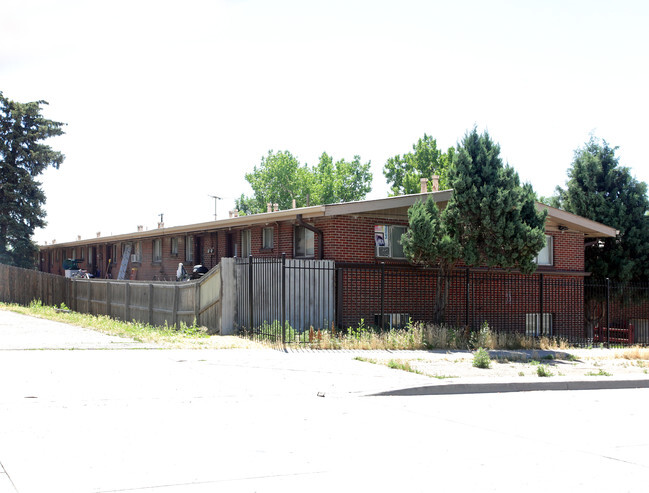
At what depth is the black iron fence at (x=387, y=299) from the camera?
17.0m

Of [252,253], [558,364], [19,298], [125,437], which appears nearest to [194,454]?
[125,437]

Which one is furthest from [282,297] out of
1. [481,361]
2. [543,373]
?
[543,373]

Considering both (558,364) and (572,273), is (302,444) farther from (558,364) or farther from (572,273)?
(572,273)

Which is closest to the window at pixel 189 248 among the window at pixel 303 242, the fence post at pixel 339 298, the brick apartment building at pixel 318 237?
the brick apartment building at pixel 318 237

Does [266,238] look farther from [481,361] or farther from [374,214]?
[481,361]

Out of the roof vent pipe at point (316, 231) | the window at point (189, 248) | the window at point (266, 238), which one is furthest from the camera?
the window at point (189, 248)

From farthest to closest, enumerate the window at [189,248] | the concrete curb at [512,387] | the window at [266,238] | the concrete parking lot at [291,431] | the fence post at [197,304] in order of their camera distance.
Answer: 1. the window at [189,248]
2. the window at [266,238]
3. the fence post at [197,304]
4. the concrete curb at [512,387]
5. the concrete parking lot at [291,431]

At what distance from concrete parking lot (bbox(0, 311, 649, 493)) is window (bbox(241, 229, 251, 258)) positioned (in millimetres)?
11150

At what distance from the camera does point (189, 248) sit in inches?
1133

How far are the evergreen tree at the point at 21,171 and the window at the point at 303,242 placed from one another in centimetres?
2764

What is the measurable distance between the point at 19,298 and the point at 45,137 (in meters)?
13.2

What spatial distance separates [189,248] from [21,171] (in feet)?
64.8

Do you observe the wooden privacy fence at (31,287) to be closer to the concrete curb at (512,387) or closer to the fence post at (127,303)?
the fence post at (127,303)

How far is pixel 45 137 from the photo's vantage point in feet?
142
